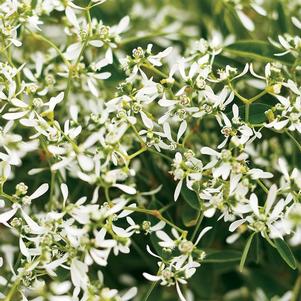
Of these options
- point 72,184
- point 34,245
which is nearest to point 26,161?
point 72,184

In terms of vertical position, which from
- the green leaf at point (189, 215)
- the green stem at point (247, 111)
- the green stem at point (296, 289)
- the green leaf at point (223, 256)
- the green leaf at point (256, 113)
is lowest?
the green stem at point (296, 289)

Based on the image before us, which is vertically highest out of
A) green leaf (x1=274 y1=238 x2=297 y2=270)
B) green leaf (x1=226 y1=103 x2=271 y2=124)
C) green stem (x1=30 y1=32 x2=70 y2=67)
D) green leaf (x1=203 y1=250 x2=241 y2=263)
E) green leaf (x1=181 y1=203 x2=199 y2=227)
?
green stem (x1=30 y1=32 x2=70 y2=67)

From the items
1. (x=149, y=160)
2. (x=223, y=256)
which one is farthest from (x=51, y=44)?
(x=223, y=256)

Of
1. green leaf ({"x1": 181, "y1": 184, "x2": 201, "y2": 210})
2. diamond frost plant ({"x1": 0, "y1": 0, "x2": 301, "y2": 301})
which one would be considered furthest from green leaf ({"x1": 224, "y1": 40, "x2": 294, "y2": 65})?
green leaf ({"x1": 181, "y1": 184, "x2": 201, "y2": 210})

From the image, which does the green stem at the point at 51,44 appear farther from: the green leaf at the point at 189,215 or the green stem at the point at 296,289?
the green stem at the point at 296,289

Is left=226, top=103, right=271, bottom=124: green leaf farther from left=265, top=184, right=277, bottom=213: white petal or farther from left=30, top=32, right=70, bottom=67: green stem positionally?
left=30, top=32, right=70, bottom=67: green stem

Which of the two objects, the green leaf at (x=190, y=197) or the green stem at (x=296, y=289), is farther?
the green stem at (x=296, y=289)

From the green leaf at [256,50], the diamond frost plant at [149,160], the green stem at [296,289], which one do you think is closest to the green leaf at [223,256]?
the diamond frost plant at [149,160]

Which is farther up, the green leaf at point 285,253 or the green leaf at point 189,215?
the green leaf at point 285,253
